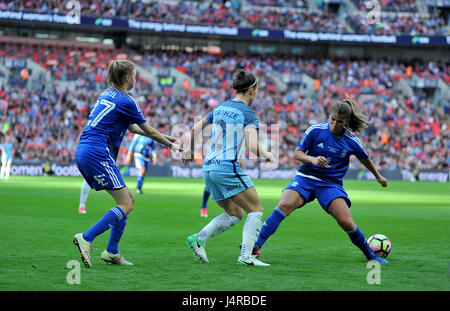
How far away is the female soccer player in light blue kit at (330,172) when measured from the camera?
9.03 metres

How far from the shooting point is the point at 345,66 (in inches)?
2265

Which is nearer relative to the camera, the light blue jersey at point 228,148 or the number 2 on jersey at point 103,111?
the number 2 on jersey at point 103,111

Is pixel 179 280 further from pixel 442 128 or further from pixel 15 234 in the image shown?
pixel 442 128

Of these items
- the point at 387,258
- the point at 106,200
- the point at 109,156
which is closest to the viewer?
the point at 109,156

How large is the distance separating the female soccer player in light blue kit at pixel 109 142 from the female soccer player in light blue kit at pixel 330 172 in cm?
176

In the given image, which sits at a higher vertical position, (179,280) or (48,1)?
(48,1)

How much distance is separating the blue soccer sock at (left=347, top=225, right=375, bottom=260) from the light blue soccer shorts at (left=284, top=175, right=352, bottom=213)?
1.26 feet

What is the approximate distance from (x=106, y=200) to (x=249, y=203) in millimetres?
13346

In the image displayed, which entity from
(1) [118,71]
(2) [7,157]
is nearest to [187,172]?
(2) [7,157]

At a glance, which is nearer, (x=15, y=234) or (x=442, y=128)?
(x=15, y=234)

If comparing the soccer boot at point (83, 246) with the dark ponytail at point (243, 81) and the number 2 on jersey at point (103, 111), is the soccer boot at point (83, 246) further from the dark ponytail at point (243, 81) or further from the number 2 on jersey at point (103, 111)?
the dark ponytail at point (243, 81)

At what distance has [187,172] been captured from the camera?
138 ft

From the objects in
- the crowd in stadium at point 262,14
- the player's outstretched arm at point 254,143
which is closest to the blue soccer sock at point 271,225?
the player's outstretched arm at point 254,143
